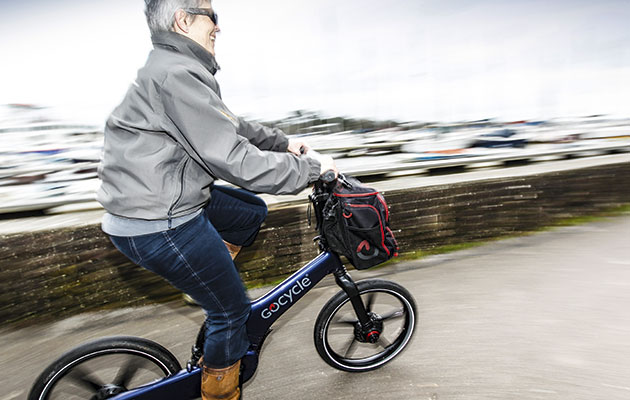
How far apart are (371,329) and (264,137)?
1157mm

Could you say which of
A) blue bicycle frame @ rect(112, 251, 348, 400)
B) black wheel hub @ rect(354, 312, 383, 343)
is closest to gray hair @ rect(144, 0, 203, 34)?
blue bicycle frame @ rect(112, 251, 348, 400)

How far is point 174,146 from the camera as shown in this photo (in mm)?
1339

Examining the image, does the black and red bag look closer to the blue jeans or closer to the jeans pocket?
the blue jeans

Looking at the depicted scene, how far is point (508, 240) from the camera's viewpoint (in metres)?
4.21

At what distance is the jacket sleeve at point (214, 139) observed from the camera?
1.25 metres

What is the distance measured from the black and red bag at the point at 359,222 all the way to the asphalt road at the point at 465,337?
87 centimetres

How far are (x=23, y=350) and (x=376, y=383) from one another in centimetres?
212

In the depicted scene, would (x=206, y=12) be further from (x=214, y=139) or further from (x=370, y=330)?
(x=370, y=330)

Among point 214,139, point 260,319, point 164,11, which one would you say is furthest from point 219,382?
point 164,11

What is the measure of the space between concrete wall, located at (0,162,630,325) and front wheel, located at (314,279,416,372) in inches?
43.3

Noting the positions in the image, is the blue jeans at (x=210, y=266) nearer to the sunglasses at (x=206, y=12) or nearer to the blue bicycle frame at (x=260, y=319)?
the blue bicycle frame at (x=260, y=319)

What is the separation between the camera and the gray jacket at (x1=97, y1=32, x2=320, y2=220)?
49.8 inches

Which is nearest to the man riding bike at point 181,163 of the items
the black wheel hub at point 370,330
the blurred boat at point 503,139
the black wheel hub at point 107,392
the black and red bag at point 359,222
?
the black and red bag at point 359,222

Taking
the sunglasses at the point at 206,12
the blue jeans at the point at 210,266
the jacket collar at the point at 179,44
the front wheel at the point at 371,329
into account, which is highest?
the sunglasses at the point at 206,12
